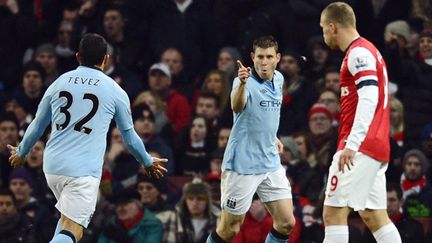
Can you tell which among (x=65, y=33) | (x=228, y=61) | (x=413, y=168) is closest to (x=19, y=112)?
(x=65, y=33)

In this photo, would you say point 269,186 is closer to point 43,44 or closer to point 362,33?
point 362,33

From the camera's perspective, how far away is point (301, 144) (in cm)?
1819

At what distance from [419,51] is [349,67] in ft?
21.1

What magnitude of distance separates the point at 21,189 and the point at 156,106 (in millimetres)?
2411

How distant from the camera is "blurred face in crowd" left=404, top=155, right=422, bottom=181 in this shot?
17.3 m

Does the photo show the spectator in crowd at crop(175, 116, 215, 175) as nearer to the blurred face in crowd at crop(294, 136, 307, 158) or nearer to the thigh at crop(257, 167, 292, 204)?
the blurred face in crowd at crop(294, 136, 307, 158)

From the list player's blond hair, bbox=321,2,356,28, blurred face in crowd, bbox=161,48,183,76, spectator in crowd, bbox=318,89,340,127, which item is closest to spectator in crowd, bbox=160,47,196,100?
blurred face in crowd, bbox=161,48,183,76

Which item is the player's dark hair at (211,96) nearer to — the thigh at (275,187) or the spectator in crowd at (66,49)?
the spectator in crowd at (66,49)

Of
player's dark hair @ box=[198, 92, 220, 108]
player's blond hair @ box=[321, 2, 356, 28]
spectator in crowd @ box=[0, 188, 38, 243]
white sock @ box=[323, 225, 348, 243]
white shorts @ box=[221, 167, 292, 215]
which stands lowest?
spectator in crowd @ box=[0, 188, 38, 243]

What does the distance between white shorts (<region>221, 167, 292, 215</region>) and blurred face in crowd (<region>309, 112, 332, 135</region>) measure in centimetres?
407

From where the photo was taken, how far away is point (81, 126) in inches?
516

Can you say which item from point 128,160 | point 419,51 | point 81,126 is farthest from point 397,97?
point 81,126

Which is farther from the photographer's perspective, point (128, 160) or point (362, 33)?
point (362, 33)

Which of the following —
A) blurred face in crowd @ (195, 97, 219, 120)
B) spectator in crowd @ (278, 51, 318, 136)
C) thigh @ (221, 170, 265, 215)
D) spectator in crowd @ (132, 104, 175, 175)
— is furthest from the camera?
blurred face in crowd @ (195, 97, 219, 120)
